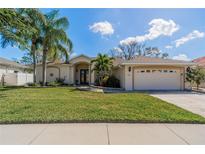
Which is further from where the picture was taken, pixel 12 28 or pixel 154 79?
pixel 154 79

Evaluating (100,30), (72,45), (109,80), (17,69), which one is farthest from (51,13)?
(17,69)

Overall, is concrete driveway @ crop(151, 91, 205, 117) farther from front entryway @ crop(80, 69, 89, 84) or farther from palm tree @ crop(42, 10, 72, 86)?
front entryway @ crop(80, 69, 89, 84)

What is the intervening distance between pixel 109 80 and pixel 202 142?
17139mm

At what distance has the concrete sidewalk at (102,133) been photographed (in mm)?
4887

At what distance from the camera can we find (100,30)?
87.4 ft

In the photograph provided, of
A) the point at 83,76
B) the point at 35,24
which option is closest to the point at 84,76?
the point at 83,76

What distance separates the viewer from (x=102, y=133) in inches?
214

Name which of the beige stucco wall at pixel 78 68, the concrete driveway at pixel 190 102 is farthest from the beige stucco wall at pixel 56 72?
the concrete driveway at pixel 190 102

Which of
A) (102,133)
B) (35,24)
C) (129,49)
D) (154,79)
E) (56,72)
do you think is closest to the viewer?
(102,133)

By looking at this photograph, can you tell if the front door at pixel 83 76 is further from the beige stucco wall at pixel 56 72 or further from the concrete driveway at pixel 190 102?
the concrete driveway at pixel 190 102

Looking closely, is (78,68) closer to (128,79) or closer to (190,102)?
(128,79)

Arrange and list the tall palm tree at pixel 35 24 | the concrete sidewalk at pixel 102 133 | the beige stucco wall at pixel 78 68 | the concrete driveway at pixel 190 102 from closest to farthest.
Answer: the concrete sidewalk at pixel 102 133 → the concrete driveway at pixel 190 102 → the tall palm tree at pixel 35 24 → the beige stucco wall at pixel 78 68
